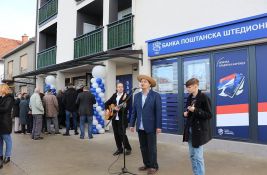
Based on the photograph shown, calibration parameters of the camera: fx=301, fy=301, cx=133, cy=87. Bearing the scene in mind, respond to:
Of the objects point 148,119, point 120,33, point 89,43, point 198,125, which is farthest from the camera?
point 89,43

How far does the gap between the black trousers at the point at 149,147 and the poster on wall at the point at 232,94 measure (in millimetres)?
3028

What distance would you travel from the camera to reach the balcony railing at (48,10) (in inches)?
694

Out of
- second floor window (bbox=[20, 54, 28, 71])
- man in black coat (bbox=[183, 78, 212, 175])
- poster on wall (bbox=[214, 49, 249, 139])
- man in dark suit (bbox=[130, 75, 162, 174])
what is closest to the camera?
man in black coat (bbox=[183, 78, 212, 175])

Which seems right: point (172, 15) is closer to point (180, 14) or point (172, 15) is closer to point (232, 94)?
point (180, 14)

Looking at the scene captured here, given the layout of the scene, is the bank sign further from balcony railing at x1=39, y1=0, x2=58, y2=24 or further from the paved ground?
balcony railing at x1=39, y1=0, x2=58, y2=24

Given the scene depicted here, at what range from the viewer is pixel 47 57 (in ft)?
59.8

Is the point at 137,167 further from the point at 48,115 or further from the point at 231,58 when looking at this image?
the point at 48,115

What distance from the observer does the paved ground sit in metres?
6.23

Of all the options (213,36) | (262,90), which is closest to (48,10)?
(213,36)

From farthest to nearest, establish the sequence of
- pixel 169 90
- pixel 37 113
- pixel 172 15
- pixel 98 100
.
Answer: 1. pixel 98 100
2. pixel 37 113
3. pixel 169 90
4. pixel 172 15

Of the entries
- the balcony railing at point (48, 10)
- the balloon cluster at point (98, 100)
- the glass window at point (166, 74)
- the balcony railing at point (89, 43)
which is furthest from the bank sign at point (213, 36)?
the balcony railing at point (48, 10)

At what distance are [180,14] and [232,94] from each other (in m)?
Result: 3.06

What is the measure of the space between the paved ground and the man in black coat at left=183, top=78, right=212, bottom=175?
51.1 inches

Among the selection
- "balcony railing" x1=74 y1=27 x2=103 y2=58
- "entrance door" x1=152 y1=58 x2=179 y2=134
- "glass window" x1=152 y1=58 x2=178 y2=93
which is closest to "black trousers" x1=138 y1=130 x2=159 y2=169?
"entrance door" x1=152 y1=58 x2=179 y2=134
